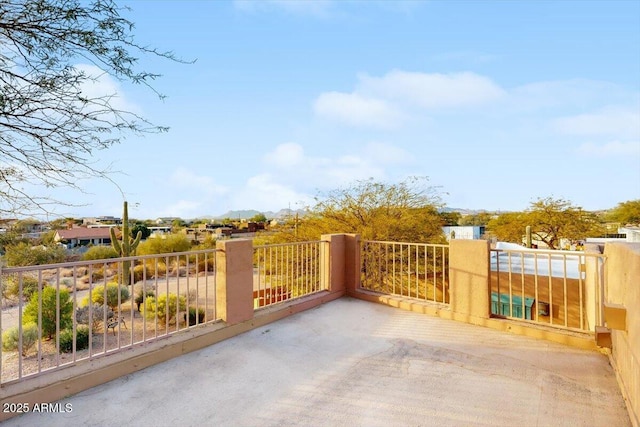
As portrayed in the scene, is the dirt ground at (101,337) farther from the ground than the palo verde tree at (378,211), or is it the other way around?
the palo verde tree at (378,211)

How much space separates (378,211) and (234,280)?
7392mm

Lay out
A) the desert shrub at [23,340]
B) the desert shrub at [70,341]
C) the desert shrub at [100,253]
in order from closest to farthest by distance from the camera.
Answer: the desert shrub at [23,340] → the desert shrub at [70,341] → the desert shrub at [100,253]

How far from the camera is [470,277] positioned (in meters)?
4.27

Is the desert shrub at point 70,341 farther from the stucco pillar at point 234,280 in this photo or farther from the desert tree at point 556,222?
the desert tree at point 556,222

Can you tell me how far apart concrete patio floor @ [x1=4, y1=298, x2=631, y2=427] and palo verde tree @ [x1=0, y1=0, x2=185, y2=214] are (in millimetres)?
1864

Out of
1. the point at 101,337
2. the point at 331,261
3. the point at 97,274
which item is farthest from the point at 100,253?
the point at 331,261

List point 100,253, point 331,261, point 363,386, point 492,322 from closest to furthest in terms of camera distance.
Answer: point 363,386, point 492,322, point 331,261, point 100,253

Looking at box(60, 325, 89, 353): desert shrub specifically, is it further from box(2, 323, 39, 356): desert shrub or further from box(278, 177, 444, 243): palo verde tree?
box(278, 177, 444, 243): palo verde tree

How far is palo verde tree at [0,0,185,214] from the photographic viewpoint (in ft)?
8.09

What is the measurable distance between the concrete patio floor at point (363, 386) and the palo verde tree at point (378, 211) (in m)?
6.42

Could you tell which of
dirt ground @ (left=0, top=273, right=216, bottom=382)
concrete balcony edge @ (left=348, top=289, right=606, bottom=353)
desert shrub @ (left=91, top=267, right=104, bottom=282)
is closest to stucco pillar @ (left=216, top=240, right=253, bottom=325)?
dirt ground @ (left=0, top=273, right=216, bottom=382)

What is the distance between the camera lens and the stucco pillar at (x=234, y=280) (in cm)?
371

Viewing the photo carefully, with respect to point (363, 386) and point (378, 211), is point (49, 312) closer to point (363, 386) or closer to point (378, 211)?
point (363, 386)

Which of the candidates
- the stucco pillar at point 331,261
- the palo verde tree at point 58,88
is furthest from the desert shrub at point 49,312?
the stucco pillar at point 331,261
